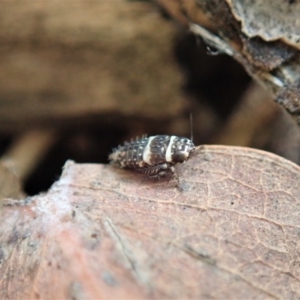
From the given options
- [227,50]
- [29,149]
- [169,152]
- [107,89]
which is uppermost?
[227,50]

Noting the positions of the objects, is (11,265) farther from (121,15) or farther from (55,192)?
(121,15)

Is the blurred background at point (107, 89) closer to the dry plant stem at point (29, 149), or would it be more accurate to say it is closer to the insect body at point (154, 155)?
the dry plant stem at point (29, 149)

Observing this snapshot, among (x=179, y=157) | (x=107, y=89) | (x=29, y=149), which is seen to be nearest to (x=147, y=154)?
(x=179, y=157)

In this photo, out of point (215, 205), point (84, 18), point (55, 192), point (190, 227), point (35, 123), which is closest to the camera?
point (190, 227)

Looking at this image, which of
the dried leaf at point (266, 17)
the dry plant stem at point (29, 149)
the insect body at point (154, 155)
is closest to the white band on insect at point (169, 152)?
the insect body at point (154, 155)

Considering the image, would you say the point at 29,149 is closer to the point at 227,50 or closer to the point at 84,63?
the point at 84,63

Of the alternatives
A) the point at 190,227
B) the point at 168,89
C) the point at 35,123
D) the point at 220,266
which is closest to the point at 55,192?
the point at 190,227

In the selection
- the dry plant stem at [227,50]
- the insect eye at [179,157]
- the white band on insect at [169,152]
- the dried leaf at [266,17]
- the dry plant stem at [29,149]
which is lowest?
the dry plant stem at [29,149]
